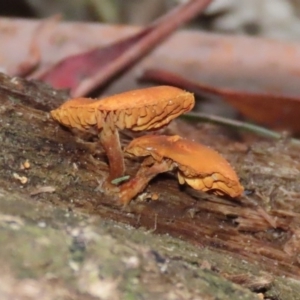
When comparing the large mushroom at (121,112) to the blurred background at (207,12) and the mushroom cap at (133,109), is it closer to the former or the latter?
the mushroom cap at (133,109)

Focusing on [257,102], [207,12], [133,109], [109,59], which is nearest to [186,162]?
[133,109]

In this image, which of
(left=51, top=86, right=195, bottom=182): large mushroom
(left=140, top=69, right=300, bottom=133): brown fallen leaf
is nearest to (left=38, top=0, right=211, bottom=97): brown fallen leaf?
(left=140, top=69, right=300, bottom=133): brown fallen leaf

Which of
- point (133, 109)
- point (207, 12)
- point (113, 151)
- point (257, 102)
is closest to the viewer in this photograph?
point (133, 109)

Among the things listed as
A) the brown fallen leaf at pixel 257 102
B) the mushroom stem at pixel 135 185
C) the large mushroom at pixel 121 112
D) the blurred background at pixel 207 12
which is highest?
the large mushroom at pixel 121 112

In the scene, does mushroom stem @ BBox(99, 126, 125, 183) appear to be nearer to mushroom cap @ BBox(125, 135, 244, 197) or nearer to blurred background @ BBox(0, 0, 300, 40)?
mushroom cap @ BBox(125, 135, 244, 197)

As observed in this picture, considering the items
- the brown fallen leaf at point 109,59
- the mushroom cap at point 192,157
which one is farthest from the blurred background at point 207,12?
the mushroom cap at point 192,157

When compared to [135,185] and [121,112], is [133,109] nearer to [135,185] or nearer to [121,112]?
[121,112]
